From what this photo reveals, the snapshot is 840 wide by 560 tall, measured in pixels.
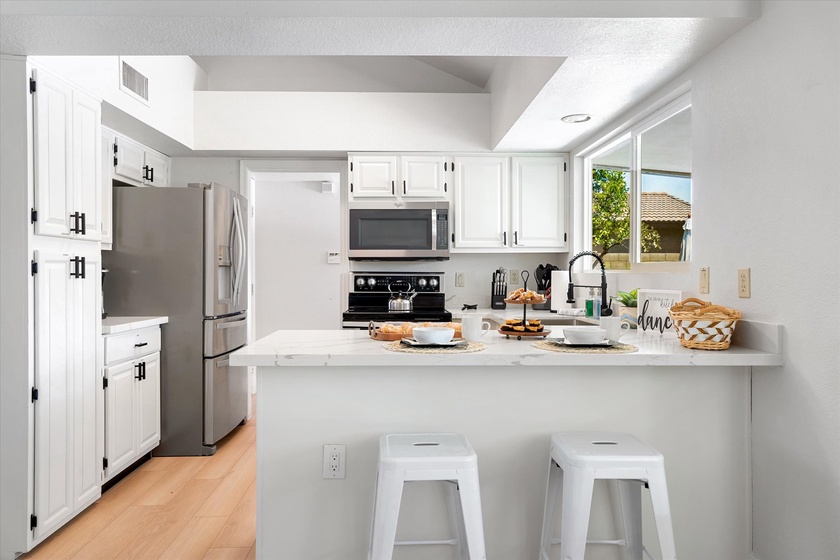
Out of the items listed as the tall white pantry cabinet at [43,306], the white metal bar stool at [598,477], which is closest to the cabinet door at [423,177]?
the tall white pantry cabinet at [43,306]

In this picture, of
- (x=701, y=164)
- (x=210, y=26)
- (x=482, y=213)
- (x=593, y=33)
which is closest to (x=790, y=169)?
(x=701, y=164)

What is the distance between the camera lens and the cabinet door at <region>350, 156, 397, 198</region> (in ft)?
13.8

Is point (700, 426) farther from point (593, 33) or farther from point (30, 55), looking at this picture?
point (30, 55)

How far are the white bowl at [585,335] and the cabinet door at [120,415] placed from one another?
7.70 ft

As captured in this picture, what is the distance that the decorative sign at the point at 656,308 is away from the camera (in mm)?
2566

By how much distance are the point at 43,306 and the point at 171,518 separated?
3.64 feet

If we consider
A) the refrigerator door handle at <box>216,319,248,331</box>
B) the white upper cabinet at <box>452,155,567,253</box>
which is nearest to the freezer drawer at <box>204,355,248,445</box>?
the refrigerator door handle at <box>216,319,248,331</box>

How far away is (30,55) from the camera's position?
2.25m

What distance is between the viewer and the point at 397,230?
4.19 m

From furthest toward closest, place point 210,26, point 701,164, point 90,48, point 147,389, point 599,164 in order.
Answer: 1. point 599,164
2. point 147,389
3. point 701,164
4. point 90,48
5. point 210,26

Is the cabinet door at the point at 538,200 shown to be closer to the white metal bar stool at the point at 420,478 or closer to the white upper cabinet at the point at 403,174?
the white upper cabinet at the point at 403,174

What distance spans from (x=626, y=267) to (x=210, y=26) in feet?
8.59

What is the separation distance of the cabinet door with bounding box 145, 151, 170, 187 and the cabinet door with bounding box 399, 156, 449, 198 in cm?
181

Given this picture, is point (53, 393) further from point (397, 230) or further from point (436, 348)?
point (397, 230)
